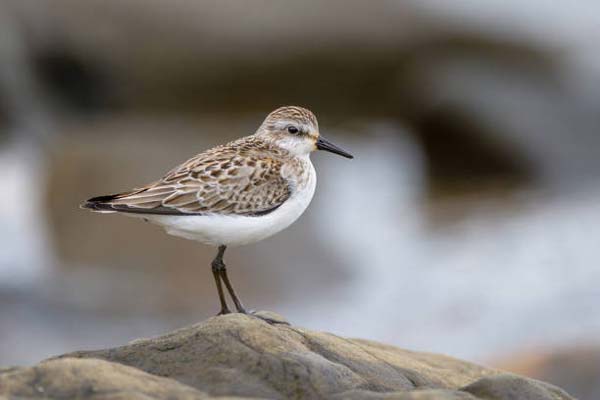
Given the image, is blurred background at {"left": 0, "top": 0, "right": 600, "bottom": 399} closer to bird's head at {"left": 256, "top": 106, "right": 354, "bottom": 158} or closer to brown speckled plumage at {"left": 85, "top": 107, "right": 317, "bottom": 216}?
bird's head at {"left": 256, "top": 106, "right": 354, "bottom": 158}

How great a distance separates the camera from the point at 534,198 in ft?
62.2

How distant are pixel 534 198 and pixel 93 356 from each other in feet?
45.6

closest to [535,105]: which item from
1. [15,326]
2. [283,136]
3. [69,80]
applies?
[69,80]

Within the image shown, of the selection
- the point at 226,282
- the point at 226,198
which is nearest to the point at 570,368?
the point at 226,282

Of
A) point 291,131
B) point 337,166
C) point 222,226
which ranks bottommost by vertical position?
point 222,226

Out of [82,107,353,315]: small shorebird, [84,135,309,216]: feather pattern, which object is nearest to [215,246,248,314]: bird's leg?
[82,107,353,315]: small shorebird

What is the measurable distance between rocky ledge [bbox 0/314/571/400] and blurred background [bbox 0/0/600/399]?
4.62 metres

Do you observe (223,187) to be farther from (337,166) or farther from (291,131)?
(337,166)

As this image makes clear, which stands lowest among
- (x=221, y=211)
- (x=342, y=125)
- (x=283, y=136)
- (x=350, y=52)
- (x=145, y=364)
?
(x=145, y=364)

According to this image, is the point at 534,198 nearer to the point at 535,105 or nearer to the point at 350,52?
the point at 535,105

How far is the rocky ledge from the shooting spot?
526cm

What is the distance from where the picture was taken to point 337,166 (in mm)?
19078

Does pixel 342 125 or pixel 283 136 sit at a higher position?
pixel 342 125

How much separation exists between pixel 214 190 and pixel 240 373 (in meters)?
2.34
